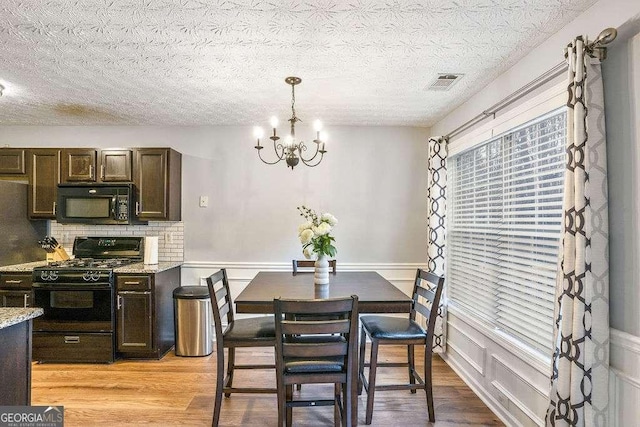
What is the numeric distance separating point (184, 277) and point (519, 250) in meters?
3.34

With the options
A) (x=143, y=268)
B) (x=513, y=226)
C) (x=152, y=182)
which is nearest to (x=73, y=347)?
(x=143, y=268)

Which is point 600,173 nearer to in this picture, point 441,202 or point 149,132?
point 441,202

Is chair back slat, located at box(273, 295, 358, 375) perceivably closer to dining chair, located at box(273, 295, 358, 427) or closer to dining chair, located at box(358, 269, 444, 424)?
dining chair, located at box(273, 295, 358, 427)

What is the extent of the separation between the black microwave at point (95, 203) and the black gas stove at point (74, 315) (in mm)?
545

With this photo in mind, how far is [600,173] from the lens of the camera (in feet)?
5.57

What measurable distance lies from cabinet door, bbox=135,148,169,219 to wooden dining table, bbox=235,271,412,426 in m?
1.41

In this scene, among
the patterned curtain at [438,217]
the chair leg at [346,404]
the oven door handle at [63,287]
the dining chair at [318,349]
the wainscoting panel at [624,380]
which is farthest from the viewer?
the patterned curtain at [438,217]

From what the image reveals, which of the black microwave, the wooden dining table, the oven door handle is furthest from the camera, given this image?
the black microwave

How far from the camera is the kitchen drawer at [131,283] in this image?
3621mm

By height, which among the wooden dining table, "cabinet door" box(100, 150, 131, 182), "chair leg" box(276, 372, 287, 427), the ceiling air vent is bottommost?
"chair leg" box(276, 372, 287, 427)

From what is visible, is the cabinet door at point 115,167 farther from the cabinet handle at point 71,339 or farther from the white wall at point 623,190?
the white wall at point 623,190

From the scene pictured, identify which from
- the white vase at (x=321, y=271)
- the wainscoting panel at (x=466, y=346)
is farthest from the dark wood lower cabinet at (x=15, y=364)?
the wainscoting panel at (x=466, y=346)

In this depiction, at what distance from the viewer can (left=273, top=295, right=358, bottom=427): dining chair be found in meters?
2.04

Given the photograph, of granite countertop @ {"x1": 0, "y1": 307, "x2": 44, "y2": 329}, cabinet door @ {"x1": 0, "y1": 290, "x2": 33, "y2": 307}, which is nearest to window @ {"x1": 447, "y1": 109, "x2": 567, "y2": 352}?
granite countertop @ {"x1": 0, "y1": 307, "x2": 44, "y2": 329}
